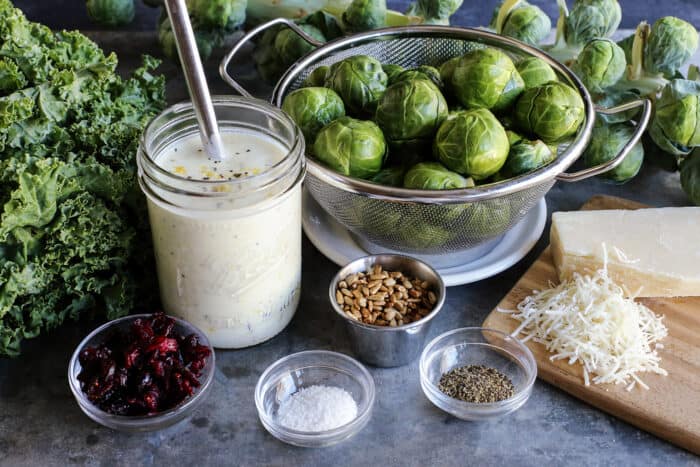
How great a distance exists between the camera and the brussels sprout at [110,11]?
2.98m

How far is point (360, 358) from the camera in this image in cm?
190

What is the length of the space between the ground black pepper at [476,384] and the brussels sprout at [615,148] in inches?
32.5

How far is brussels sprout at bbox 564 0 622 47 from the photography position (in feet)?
8.05

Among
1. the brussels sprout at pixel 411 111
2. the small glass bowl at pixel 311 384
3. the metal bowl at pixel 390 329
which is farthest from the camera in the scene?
the brussels sprout at pixel 411 111

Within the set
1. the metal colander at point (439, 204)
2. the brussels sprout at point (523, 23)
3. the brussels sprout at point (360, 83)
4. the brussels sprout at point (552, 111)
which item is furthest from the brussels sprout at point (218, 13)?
the brussels sprout at point (552, 111)

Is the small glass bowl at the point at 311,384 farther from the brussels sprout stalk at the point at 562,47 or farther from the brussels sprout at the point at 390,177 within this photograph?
the brussels sprout stalk at the point at 562,47

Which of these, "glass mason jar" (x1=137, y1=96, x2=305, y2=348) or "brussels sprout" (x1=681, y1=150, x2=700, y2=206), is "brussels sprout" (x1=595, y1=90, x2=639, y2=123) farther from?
"glass mason jar" (x1=137, y1=96, x2=305, y2=348)

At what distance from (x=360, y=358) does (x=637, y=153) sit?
3.48 ft

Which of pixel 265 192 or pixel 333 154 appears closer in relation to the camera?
pixel 265 192

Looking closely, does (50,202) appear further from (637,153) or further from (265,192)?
(637,153)

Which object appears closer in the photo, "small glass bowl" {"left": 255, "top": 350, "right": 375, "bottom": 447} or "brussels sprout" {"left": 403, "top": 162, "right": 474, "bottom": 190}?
"small glass bowl" {"left": 255, "top": 350, "right": 375, "bottom": 447}

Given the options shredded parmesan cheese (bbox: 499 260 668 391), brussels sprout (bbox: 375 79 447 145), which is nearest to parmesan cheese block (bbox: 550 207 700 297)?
shredded parmesan cheese (bbox: 499 260 668 391)

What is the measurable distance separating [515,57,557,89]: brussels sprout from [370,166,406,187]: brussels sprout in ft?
1.48

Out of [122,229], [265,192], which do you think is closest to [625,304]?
[265,192]
